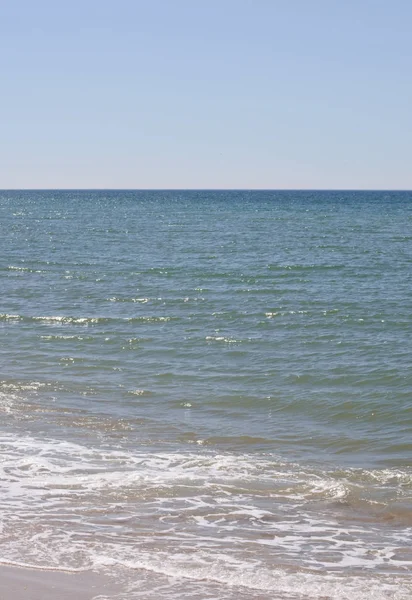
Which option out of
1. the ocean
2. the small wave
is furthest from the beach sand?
the small wave

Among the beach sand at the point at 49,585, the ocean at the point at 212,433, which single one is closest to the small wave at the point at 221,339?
the ocean at the point at 212,433

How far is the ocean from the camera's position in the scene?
865 centimetres

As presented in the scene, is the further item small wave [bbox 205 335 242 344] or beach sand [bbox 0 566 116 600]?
small wave [bbox 205 335 242 344]

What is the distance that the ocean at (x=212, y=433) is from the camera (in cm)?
865

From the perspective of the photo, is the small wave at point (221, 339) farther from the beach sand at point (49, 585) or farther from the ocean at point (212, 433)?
the beach sand at point (49, 585)

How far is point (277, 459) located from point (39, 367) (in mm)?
7882

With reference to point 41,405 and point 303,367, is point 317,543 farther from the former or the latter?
point 303,367

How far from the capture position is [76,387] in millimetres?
17000

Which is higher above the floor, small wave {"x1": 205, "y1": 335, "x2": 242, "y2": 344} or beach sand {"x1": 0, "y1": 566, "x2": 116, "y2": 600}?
small wave {"x1": 205, "y1": 335, "x2": 242, "y2": 344}

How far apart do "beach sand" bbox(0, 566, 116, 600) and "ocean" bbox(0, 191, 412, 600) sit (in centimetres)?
21

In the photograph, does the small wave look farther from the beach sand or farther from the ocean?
the beach sand

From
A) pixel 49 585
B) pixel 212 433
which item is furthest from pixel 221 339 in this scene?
pixel 49 585

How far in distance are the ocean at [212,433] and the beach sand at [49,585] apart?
0.21 metres

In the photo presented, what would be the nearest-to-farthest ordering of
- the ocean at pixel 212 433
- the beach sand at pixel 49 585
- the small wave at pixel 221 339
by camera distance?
the beach sand at pixel 49 585
the ocean at pixel 212 433
the small wave at pixel 221 339
